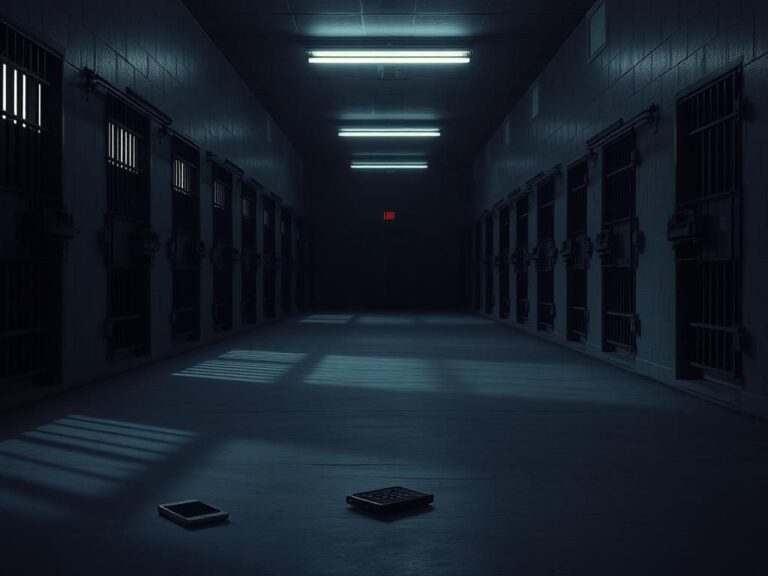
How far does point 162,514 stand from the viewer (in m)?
3.56

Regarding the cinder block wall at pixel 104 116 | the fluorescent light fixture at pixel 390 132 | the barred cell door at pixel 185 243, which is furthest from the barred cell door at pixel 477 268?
the barred cell door at pixel 185 243

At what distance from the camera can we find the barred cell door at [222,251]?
46.6 feet

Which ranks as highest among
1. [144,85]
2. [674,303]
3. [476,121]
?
[476,121]

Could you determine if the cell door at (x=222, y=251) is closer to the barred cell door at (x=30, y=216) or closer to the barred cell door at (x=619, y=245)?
the barred cell door at (x=30, y=216)

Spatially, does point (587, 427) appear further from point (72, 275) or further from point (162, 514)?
point (72, 275)

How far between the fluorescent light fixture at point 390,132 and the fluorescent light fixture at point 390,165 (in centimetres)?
431

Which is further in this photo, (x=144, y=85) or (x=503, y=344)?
(x=503, y=344)

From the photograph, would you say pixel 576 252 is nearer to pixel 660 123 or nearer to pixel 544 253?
pixel 544 253

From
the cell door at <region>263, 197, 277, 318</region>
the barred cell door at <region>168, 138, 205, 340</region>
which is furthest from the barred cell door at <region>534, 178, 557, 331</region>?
the cell door at <region>263, 197, 277, 318</region>

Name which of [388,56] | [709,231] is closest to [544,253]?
[388,56]

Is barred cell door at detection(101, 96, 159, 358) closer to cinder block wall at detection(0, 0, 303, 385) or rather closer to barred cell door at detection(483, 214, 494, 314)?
cinder block wall at detection(0, 0, 303, 385)

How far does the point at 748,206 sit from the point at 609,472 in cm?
329

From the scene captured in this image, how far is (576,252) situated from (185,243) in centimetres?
654

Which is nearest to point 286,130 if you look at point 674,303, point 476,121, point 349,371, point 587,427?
point 476,121
